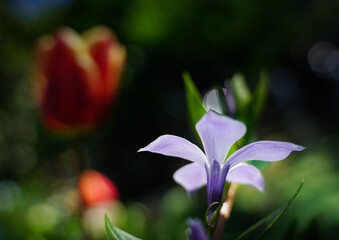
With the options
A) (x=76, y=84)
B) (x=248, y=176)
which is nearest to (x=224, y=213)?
(x=248, y=176)

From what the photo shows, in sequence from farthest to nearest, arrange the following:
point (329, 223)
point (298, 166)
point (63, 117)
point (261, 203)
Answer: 1. point (298, 166)
2. point (261, 203)
3. point (329, 223)
4. point (63, 117)

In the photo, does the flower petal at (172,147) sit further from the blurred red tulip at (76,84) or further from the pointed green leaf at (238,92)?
the blurred red tulip at (76,84)

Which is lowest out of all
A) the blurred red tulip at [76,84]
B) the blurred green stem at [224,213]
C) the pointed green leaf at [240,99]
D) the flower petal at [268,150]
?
the blurred red tulip at [76,84]

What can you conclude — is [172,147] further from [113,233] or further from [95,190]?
[95,190]

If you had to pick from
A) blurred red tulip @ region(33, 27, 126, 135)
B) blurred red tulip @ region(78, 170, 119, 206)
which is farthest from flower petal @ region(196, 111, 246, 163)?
blurred red tulip @ region(78, 170, 119, 206)

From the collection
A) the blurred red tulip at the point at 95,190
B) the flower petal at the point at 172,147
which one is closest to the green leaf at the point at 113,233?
the flower petal at the point at 172,147

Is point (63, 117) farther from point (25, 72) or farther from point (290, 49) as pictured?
point (25, 72)

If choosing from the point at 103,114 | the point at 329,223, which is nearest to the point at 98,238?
the point at 103,114
